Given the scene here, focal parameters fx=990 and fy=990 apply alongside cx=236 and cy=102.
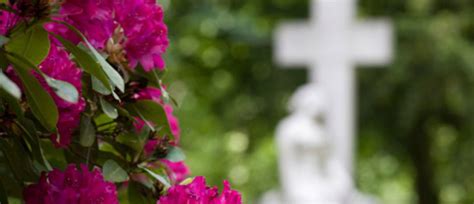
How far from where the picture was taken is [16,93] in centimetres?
83

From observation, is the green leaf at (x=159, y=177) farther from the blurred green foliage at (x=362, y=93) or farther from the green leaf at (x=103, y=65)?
the blurred green foliage at (x=362, y=93)

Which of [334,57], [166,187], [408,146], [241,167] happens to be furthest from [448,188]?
[166,187]

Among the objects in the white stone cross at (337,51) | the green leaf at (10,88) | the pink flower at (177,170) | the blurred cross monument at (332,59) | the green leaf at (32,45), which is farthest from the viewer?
the white stone cross at (337,51)

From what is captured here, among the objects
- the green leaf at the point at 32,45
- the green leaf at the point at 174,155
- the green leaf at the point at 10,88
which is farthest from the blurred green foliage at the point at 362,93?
Answer: the green leaf at the point at 10,88

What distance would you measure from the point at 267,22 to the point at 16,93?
29.7ft

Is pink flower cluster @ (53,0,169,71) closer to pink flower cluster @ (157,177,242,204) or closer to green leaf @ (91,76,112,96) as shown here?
green leaf @ (91,76,112,96)

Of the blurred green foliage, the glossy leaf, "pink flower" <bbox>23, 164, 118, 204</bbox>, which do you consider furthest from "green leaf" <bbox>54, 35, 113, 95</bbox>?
the blurred green foliage

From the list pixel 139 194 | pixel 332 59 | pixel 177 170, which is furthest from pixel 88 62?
pixel 332 59

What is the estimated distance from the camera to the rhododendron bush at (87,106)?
1.04m

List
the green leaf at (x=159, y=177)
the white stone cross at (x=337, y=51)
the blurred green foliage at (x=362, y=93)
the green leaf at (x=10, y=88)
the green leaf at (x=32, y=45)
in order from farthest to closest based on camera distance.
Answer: the blurred green foliage at (x=362, y=93)
the white stone cross at (x=337, y=51)
the green leaf at (x=159, y=177)
the green leaf at (x=32, y=45)
the green leaf at (x=10, y=88)

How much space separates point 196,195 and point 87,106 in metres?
0.19

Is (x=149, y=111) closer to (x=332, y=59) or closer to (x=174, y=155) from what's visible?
(x=174, y=155)

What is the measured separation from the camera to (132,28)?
121cm

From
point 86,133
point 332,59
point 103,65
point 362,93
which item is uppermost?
point 103,65
